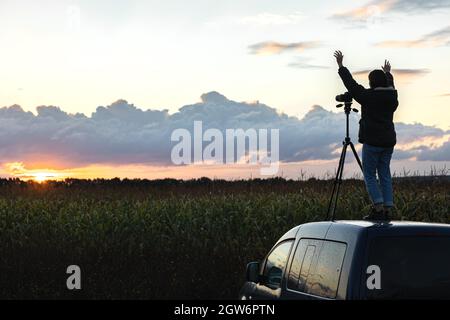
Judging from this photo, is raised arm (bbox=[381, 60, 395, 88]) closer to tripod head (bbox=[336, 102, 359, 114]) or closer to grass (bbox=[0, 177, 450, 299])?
tripod head (bbox=[336, 102, 359, 114])

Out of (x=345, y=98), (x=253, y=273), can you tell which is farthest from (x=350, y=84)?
(x=253, y=273)

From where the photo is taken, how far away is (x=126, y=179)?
44.0 m

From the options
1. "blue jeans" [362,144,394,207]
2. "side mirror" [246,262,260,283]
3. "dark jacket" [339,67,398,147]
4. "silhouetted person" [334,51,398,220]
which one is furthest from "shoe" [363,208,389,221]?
"dark jacket" [339,67,398,147]

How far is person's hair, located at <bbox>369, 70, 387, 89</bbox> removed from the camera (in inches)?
532

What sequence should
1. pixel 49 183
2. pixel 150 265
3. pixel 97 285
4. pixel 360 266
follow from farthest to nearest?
pixel 49 183
pixel 150 265
pixel 97 285
pixel 360 266

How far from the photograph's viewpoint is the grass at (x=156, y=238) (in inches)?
730

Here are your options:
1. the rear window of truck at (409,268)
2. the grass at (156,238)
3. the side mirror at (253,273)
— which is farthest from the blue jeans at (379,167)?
the rear window of truck at (409,268)

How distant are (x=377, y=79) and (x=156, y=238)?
10.2 meters

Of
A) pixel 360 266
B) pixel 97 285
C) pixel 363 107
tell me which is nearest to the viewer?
pixel 360 266

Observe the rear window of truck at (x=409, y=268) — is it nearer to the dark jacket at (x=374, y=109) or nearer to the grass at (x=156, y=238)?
the dark jacket at (x=374, y=109)
